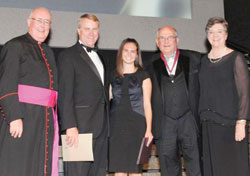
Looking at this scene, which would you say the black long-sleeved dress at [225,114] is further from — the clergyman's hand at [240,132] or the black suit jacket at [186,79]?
the black suit jacket at [186,79]

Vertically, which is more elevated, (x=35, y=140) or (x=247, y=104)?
(x=247, y=104)

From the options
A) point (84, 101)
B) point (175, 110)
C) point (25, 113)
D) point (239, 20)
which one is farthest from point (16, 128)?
point (239, 20)

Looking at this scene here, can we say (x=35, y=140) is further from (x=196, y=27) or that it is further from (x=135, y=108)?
(x=196, y=27)

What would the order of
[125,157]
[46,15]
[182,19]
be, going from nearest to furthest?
[46,15] < [125,157] < [182,19]

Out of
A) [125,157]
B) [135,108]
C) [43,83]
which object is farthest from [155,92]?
[43,83]

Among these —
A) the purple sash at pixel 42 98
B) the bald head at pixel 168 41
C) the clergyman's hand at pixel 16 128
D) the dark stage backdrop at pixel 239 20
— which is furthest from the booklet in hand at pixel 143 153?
the dark stage backdrop at pixel 239 20

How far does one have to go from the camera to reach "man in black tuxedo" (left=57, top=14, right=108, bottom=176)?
2928 mm

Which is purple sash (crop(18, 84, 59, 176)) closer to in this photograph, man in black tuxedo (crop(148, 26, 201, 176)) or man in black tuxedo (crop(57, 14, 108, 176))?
man in black tuxedo (crop(57, 14, 108, 176))

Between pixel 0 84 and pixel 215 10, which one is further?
pixel 215 10

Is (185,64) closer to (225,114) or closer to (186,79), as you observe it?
(186,79)

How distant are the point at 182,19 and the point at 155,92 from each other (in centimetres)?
276

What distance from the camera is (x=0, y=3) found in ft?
16.7

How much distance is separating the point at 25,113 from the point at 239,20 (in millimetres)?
5359

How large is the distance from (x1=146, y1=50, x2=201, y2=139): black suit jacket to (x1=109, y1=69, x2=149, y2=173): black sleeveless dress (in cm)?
22
